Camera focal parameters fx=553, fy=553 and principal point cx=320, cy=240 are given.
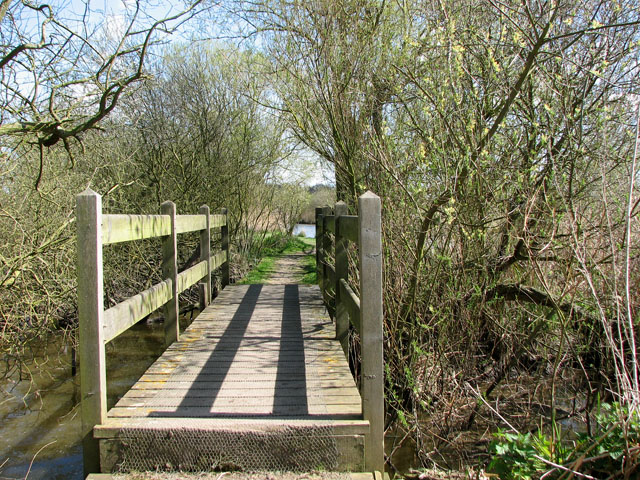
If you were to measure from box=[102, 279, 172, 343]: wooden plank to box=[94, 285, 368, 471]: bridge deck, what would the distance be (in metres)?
0.48

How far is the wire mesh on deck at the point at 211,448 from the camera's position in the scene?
3156 millimetres

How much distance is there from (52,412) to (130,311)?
11.7 ft

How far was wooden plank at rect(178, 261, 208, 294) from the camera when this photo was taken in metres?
5.88

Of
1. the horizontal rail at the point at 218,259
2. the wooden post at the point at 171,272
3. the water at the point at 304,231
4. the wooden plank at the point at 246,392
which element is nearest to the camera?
the wooden plank at the point at 246,392

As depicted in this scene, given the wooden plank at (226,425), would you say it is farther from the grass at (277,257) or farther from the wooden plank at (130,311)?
the grass at (277,257)

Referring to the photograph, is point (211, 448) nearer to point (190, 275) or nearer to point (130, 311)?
point (130, 311)

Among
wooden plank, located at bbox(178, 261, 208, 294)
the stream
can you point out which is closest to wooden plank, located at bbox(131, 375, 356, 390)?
the stream

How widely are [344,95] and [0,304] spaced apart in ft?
15.3

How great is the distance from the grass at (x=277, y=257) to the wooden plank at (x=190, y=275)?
5.51 m

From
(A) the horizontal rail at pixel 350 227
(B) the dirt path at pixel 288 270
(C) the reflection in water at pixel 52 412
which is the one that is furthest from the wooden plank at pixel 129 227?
(B) the dirt path at pixel 288 270

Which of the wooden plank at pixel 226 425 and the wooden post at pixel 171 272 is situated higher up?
the wooden post at pixel 171 272

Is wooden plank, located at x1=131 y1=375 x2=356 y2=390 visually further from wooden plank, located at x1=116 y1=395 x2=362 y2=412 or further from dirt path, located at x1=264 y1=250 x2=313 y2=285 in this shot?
dirt path, located at x1=264 y1=250 x2=313 y2=285

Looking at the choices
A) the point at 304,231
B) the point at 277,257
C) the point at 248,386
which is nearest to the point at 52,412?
the point at 248,386

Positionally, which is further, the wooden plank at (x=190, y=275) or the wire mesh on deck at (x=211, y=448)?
the wooden plank at (x=190, y=275)
